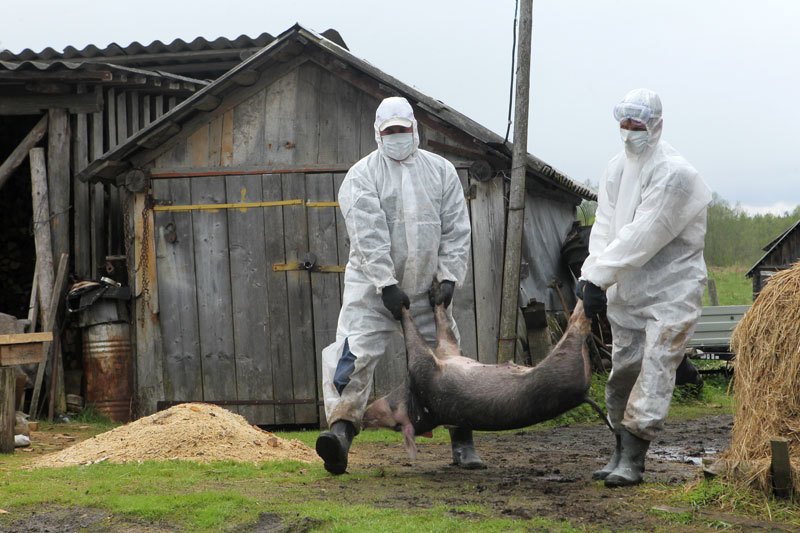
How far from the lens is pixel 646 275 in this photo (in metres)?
4.89

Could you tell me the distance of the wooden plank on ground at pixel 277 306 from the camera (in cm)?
862

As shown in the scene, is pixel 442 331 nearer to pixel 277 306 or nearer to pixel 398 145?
pixel 398 145

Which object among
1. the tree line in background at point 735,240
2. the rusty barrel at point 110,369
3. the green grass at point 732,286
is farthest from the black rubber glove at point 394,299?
the tree line in background at point 735,240

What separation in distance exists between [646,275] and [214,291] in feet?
16.1

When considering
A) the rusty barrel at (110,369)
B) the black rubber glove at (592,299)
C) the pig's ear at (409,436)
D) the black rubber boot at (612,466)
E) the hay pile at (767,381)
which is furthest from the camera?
the rusty barrel at (110,369)

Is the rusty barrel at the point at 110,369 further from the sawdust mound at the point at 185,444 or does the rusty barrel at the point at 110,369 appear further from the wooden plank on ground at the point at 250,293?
the sawdust mound at the point at 185,444

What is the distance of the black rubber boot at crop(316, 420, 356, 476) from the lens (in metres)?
5.14

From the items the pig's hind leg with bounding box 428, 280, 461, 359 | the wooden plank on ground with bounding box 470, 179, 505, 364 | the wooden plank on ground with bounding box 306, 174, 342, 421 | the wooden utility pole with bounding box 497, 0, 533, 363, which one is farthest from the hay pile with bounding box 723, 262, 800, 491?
the wooden plank on ground with bounding box 306, 174, 342, 421

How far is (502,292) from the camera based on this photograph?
839cm

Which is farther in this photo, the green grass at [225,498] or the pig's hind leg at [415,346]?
the pig's hind leg at [415,346]

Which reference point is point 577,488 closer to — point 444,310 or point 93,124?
point 444,310

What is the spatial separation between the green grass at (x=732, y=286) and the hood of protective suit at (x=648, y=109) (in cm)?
1861

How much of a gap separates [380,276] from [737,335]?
1954 millimetres

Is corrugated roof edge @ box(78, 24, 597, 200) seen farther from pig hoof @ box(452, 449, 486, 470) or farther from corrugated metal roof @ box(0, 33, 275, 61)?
pig hoof @ box(452, 449, 486, 470)
